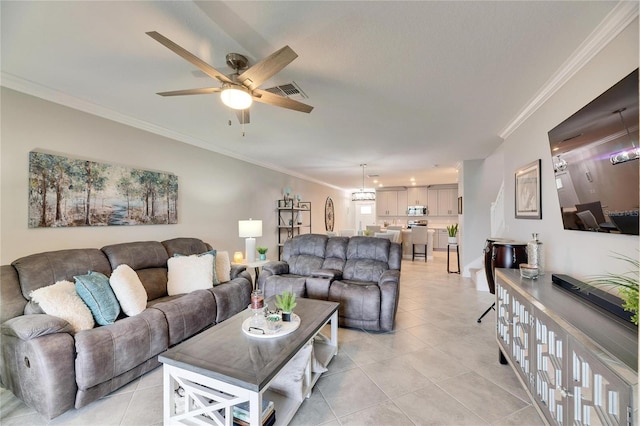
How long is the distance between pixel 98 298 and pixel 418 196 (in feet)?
30.6

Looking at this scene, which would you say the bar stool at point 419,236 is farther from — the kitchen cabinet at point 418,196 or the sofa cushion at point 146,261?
the sofa cushion at point 146,261

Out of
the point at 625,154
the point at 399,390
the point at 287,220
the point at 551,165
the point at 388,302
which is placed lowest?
the point at 399,390

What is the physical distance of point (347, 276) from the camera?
351 cm

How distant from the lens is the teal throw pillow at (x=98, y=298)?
79.1 inches

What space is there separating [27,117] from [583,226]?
462 cm

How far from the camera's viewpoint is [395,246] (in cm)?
353

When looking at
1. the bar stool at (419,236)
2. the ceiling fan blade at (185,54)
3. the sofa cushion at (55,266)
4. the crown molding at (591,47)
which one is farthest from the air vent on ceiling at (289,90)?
the bar stool at (419,236)

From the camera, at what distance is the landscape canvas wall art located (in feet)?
7.72

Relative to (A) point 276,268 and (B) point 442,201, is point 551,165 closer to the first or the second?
(A) point 276,268

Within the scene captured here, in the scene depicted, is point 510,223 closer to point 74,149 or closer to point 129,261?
point 129,261

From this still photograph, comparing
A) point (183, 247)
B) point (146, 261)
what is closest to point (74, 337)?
point (146, 261)

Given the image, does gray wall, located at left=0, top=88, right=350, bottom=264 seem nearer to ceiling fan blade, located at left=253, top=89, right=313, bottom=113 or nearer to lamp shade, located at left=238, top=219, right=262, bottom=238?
lamp shade, located at left=238, top=219, right=262, bottom=238

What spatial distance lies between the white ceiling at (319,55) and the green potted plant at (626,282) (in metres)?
1.44

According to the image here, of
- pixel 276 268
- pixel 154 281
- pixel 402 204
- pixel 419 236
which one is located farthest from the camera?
pixel 402 204
